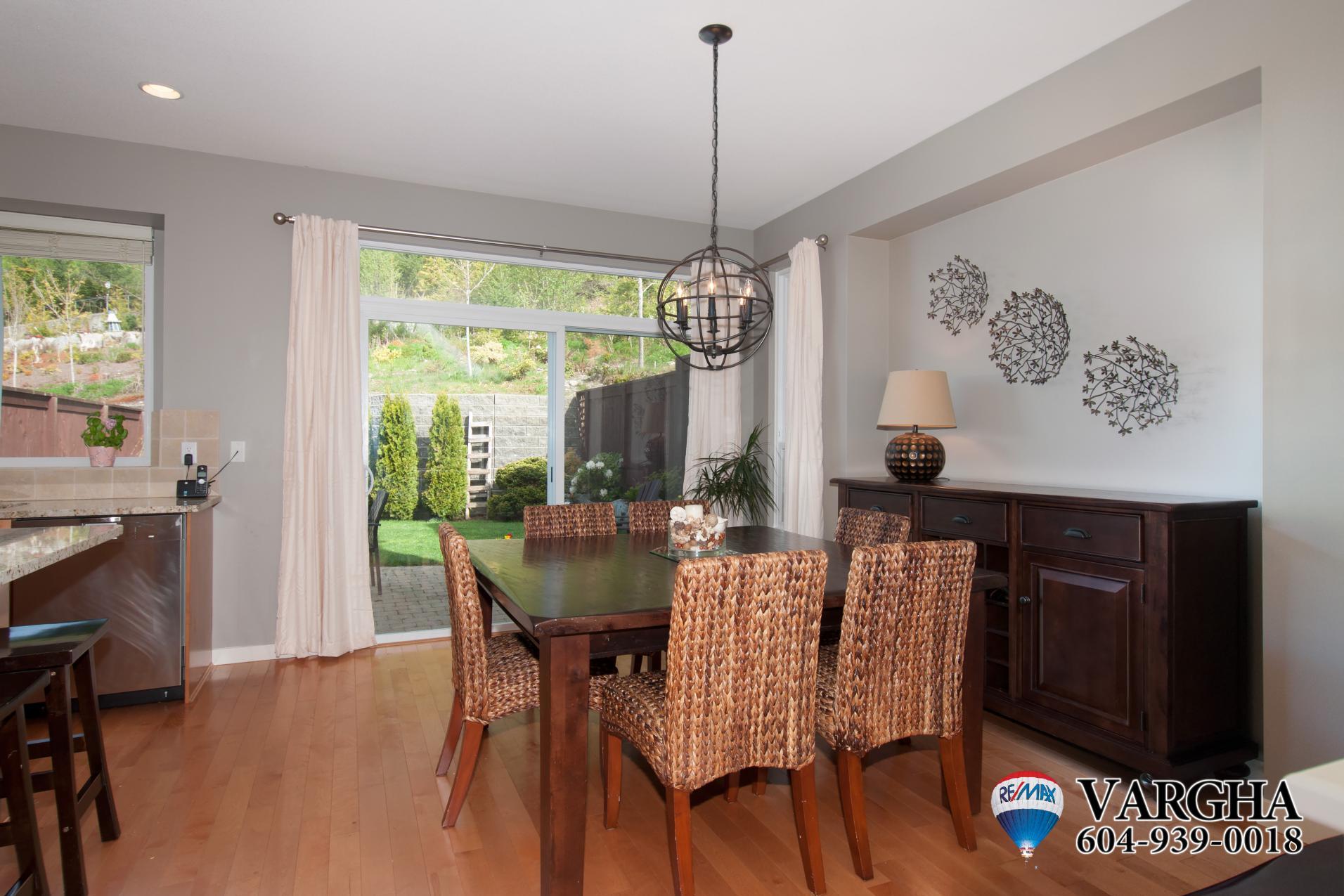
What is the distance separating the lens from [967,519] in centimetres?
329

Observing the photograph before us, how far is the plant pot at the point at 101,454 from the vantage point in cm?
380

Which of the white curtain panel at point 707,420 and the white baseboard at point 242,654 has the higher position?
the white curtain panel at point 707,420

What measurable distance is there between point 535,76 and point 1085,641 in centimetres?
311

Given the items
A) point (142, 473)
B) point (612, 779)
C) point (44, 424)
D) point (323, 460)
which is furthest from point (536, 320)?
point (612, 779)

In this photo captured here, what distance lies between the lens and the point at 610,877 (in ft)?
6.81

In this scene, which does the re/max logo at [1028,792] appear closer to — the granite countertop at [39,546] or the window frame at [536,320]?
the granite countertop at [39,546]

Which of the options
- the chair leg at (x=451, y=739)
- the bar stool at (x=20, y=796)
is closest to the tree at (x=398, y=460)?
the chair leg at (x=451, y=739)

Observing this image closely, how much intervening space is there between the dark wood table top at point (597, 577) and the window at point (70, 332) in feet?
8.00

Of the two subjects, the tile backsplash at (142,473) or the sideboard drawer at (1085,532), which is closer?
the sideboard drawer at (1085,532)

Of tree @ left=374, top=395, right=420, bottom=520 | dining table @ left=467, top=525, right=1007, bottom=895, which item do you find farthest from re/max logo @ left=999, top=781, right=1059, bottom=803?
tree @ left=374, top=395, right=420, bottom=520

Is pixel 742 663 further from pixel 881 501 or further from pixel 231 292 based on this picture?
pixel 231 292

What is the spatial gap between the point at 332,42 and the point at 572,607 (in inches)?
94.9

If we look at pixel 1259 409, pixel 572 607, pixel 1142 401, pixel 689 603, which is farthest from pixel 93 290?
pixel 1259 409

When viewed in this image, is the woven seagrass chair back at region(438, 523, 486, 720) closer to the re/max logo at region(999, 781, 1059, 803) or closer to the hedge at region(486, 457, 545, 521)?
the re/max logo at region(999, 781, 1059, 803)
